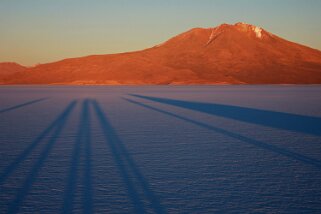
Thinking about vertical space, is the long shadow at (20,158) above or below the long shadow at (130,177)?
below

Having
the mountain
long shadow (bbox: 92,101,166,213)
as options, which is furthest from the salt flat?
the mountain

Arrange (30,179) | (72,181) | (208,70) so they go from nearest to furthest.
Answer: (72,181) < (30,179) < (208,70)

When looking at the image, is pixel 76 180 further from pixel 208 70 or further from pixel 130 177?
pixel 208 70

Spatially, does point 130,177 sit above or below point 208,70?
below

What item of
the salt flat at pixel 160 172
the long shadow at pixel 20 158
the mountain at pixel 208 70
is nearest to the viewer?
the salt flat at pixel 160 172

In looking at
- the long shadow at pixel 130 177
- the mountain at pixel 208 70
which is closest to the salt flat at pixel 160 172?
the long shadow at pixel 130 177

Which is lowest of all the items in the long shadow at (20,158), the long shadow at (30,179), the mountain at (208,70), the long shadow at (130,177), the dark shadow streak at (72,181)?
the long shadow at (20,158)

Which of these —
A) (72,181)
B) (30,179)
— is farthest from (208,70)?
(72,181)

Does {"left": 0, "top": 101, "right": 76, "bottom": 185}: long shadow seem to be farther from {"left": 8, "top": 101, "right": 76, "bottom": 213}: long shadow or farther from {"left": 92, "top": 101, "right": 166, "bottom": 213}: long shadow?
{"left": 92, "top": 101, "right": 166, "bottom": 213}: long shadow

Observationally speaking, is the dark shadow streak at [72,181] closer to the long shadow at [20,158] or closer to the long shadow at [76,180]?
the long shadow at [76,180]

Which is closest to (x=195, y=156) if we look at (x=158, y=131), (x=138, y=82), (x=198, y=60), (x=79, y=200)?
(x=79, y=200)

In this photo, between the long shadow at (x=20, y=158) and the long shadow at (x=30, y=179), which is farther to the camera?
the long shadow at (x=20, y=158)

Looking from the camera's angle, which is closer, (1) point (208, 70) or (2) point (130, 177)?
(2) point (130, 177)

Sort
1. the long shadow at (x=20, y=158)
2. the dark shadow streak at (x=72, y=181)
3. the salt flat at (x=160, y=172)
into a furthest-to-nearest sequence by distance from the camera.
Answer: the long shadow at (x=20, y=158)
the salt flat at (x=160, y=172)
the dark shadow streak at (x=72, y=181)
